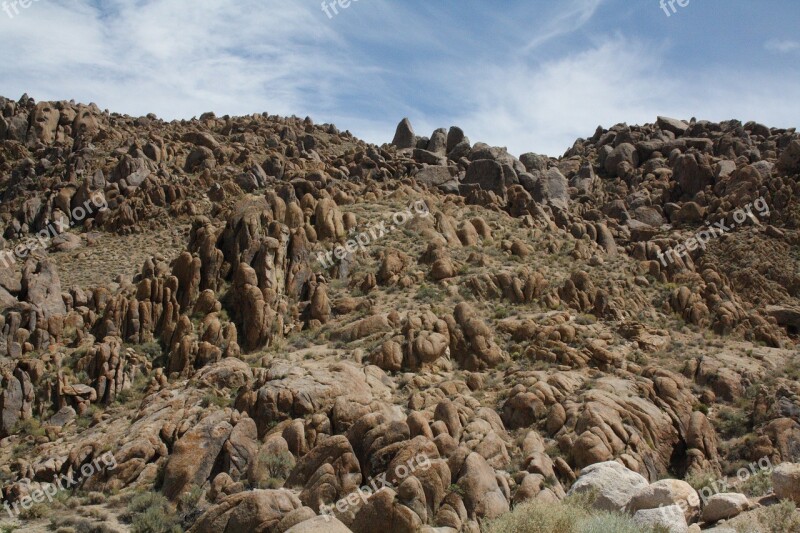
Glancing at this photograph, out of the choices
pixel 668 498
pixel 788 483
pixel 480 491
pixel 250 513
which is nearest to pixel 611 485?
pixel 668 498

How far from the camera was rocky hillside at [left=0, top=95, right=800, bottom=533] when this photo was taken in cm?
1712

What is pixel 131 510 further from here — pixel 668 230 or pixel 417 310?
pixel 668 230

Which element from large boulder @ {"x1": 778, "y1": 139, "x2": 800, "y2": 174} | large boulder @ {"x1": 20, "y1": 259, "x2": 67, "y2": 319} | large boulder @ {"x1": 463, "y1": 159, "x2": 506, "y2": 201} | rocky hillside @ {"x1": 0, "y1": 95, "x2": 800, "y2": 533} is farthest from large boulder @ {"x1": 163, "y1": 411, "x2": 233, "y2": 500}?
large boulder @ {"x1": 778, "y1": 139, "x2": 800, "y2": 174}

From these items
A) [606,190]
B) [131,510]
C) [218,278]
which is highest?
[606,190]

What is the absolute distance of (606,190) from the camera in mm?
74188

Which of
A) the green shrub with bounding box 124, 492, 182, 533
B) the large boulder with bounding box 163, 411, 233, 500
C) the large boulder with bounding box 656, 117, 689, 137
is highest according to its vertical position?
the large boulder with bounding box 656, 117, 689, 137

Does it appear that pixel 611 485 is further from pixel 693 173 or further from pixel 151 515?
pixel 693 173

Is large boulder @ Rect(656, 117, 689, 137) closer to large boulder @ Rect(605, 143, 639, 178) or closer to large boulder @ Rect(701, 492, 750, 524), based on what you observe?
large boulder @ Rect(605, 143, 639, 178)

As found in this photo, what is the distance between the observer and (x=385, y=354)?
89.7ft

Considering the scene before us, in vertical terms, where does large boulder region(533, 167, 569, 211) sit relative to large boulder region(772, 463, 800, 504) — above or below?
above

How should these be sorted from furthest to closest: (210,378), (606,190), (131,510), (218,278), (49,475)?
(606,190)
(218,278)
(210,378)
(49,475)
(131,510)

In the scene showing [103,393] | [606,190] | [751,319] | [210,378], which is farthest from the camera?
[606,190]

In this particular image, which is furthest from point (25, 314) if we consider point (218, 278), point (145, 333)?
point (218, 278)

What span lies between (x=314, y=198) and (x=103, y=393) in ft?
70.9
